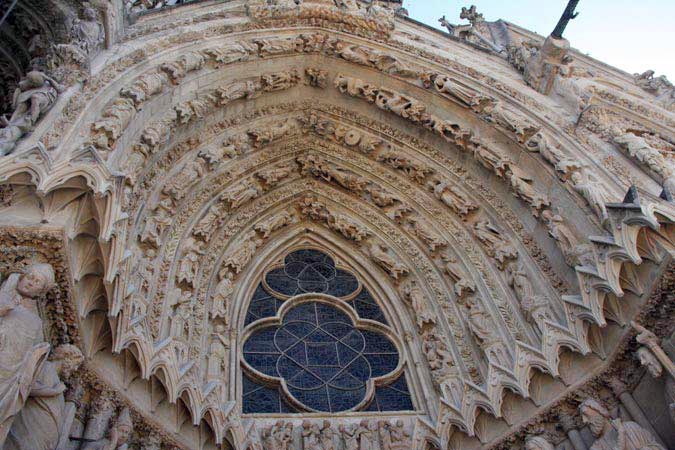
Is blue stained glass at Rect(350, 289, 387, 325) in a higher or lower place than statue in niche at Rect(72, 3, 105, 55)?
lower

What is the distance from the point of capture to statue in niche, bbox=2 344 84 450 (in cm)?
486

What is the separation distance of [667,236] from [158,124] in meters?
5.74

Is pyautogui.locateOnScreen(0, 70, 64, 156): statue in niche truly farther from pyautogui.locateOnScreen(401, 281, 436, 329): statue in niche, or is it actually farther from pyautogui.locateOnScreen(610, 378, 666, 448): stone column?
pyautogui.locateOnScreen(610, 378, 666, 448): stone column

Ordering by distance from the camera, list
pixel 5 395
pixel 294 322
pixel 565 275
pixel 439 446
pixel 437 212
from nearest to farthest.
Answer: pixel 5 395
pixel 439 446
pixel 565 275
pixel 294 322
pixel 437 212

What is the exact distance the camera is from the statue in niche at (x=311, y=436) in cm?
712

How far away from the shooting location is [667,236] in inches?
257

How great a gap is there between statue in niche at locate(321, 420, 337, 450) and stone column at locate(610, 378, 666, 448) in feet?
9.47

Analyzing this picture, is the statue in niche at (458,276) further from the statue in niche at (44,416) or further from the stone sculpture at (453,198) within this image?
the statue in niche at (44,416)

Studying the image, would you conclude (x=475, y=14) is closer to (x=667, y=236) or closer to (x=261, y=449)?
(x=667, y=236)

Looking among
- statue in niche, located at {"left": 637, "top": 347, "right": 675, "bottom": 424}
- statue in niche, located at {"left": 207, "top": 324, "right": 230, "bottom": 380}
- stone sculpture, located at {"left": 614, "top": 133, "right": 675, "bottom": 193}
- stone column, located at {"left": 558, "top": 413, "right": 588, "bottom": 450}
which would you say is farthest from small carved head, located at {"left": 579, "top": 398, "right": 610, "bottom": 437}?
statue in niche, located at {"left": 207, "top": 324, "right": 230, "bottom": 380}

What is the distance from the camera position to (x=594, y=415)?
6438 mm

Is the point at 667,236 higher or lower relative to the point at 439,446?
higher

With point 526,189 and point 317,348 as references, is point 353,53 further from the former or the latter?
point 317,348

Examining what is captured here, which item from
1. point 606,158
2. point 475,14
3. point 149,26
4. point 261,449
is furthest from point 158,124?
point 475,14
